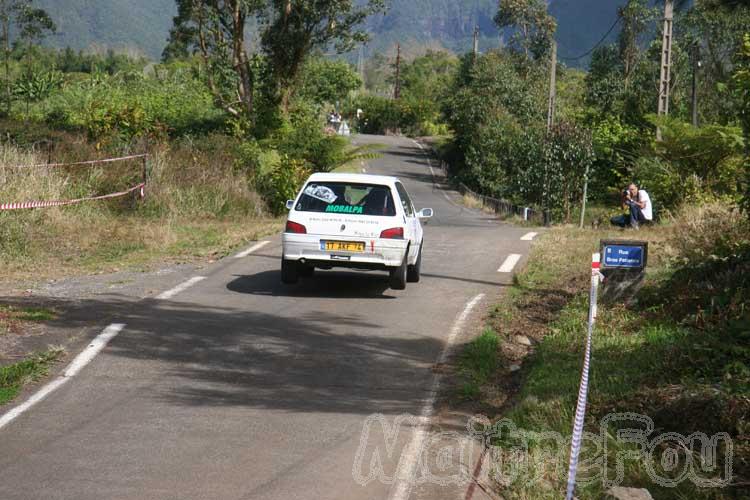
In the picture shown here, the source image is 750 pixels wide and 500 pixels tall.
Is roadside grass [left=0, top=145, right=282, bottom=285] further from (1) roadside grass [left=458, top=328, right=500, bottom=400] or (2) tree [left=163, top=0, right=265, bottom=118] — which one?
(2) tree [left=163, top=0, right=265, bottom=118]

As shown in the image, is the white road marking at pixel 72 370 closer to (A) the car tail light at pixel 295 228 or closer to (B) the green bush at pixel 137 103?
(A) the car tail light at pixel 295 228

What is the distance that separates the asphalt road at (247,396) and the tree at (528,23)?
7163 cm

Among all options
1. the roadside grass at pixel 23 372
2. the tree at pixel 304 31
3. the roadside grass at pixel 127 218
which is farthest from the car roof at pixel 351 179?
the tree at pixel 304 31

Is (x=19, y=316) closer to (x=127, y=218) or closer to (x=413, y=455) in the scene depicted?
(x=413, y=455)

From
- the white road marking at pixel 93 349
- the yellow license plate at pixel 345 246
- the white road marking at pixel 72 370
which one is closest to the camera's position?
the white road marking at pixel 72 370

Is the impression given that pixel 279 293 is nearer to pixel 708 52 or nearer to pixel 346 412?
pixel 346 412

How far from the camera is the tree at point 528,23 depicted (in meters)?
83.3

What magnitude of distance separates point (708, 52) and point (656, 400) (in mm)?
61549

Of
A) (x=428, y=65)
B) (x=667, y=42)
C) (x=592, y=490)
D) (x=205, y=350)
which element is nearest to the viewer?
(x=592, y=490)

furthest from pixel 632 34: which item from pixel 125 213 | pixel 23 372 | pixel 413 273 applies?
pixel 23 372

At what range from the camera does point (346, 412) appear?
8195mm

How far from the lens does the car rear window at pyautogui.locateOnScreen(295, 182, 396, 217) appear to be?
45.6 ft

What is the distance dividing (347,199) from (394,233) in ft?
2.76

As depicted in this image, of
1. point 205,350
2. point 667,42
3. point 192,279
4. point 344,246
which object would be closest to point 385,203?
point 344,246
